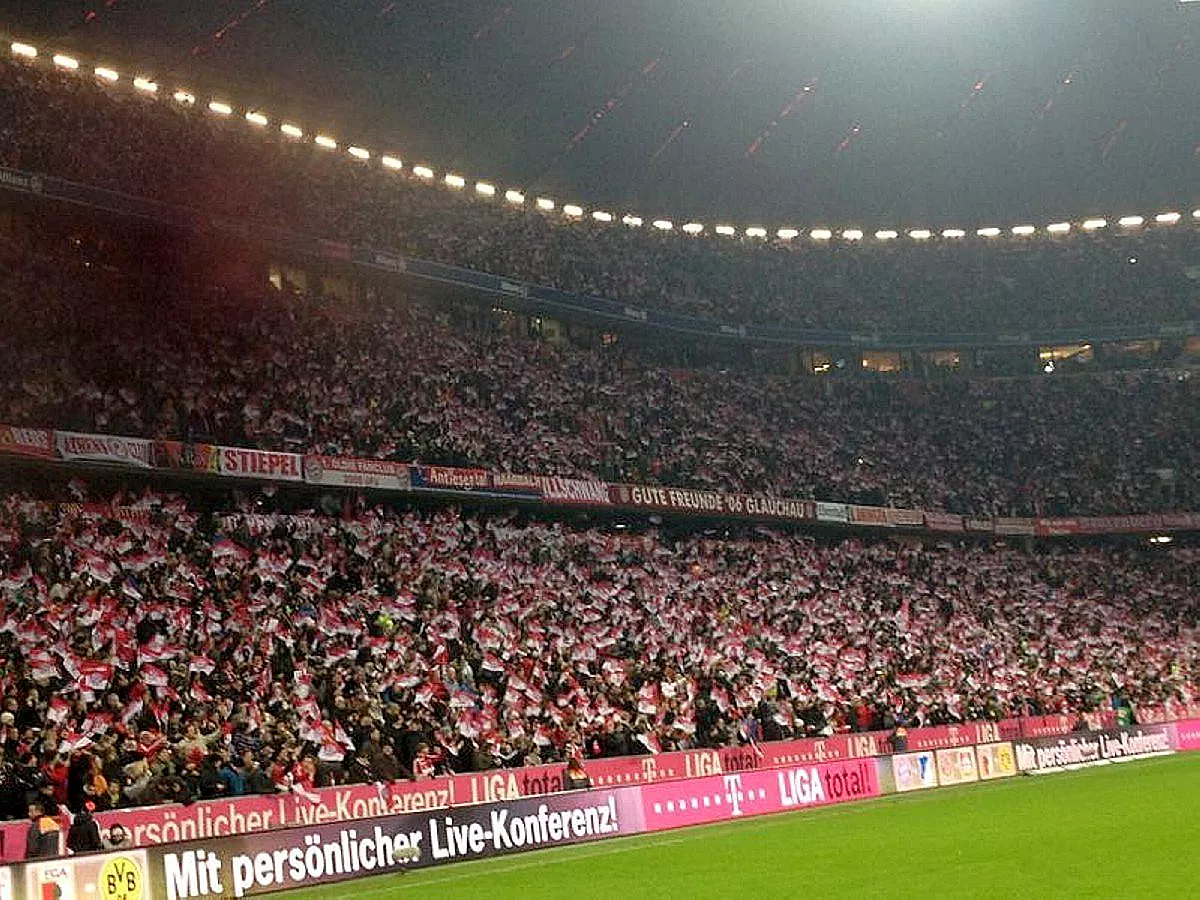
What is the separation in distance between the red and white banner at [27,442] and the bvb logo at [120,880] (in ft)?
50.8

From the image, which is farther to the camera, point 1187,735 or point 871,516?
point 871,516

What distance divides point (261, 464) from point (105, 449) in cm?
403

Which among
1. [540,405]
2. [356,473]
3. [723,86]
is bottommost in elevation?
[356,473]

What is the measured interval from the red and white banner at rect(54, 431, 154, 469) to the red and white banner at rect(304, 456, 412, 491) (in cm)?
450

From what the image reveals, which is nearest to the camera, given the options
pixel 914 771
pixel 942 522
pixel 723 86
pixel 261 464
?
Answer: pixel 914 771

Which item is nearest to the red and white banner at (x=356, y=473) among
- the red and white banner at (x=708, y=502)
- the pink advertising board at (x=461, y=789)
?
the red and white banner at (x=708, y=502)

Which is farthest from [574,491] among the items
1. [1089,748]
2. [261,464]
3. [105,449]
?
[1089,748]

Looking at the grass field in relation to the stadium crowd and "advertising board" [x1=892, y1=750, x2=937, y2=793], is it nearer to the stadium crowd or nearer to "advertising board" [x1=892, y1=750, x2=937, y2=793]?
the stadium crowd

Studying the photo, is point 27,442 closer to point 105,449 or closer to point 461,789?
point 105,449

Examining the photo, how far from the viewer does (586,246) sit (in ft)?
187

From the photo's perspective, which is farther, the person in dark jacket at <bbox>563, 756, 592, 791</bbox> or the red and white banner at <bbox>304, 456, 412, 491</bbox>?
the red and white banner at <bbox>304, 456, 412, 491</bbox>

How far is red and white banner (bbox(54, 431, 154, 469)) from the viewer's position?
30656mm

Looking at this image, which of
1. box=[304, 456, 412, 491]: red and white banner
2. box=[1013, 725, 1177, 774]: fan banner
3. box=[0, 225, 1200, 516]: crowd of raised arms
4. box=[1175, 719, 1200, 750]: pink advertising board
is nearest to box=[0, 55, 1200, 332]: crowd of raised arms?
box=[0, 225, 1200, 516]: crowd of raised arms

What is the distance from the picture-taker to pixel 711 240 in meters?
63.3
